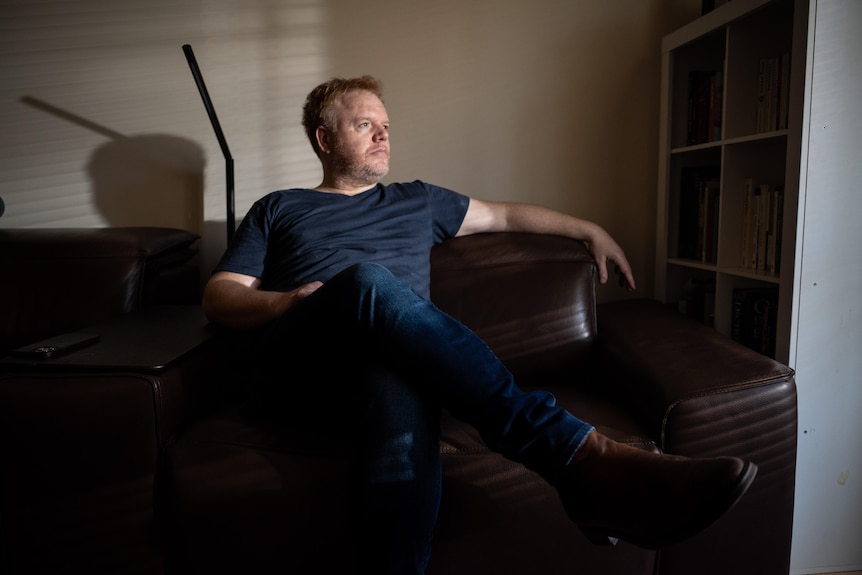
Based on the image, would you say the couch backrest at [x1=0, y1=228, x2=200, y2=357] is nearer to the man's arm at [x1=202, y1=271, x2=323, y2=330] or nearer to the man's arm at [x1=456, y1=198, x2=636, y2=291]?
the man's arm at [x1=202, y1=271, x2=323, y2=330]

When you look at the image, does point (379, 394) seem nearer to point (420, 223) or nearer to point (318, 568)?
→ point (318, 568)

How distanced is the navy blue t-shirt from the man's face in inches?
2.6

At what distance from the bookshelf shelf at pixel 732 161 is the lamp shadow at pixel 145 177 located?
5.17ft

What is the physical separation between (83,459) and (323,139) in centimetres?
101

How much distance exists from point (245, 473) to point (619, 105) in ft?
Answer: 5.47

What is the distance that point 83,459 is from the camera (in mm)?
1167

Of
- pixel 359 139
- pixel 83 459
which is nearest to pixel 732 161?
pixel 359 139

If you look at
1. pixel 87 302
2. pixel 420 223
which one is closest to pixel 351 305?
pixel 420 223

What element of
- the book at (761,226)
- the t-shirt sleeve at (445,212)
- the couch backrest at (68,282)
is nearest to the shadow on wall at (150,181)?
the couch backrest at (68,282)

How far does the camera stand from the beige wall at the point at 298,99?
6.73ft

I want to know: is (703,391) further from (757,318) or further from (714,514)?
(757,318)

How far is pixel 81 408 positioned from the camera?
115cm

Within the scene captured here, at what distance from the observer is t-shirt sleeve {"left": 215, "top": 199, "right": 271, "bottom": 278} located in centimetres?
156

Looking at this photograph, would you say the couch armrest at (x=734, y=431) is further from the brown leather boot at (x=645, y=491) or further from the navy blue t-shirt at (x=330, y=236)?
the navy blue t-shirt at (x=330, y=236)
